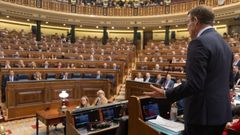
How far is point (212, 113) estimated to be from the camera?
121 centimetres

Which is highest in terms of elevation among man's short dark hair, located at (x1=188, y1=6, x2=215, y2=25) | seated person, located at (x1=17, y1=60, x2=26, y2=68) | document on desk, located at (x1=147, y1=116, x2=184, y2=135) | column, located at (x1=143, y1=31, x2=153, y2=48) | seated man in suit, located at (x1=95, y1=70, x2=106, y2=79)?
column, located at (x1=143, y1=31, x2=153, y2=48)

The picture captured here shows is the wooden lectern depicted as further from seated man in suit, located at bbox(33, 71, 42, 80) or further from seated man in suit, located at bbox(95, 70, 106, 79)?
seated man in suit, located at bbox(95, 70, 106, 79)

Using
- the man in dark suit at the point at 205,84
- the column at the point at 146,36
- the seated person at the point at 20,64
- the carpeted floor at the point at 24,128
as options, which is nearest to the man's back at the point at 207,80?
the man in dark suit at the point at 205,84

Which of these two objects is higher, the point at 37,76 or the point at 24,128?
the point at 37,76

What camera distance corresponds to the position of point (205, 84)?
1209 mm

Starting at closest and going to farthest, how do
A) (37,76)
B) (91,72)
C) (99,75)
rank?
(37,76) → (99,75) → (91,72)

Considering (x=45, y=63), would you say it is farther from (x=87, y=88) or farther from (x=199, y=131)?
(x=199, y=131)

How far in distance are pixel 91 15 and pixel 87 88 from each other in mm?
9442

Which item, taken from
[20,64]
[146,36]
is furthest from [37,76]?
[146,36]

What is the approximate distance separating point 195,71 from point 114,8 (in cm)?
1546

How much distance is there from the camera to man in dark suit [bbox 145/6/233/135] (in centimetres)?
117

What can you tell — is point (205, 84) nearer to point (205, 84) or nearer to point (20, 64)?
point (205, 84)

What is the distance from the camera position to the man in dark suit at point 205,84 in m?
1.17

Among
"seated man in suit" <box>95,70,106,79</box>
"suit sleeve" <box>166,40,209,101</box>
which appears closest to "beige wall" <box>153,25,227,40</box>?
"seated man in suit" <box>95,70,106,79</box>
